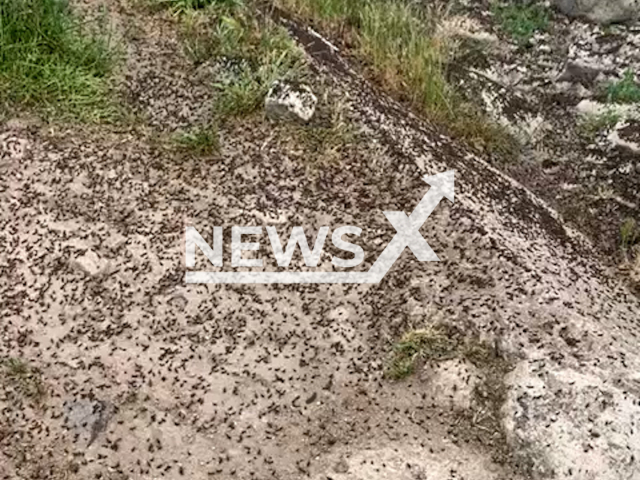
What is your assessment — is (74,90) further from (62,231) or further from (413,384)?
(413,384)

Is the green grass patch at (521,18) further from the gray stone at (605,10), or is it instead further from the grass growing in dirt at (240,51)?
the grass growing in dirt at (240,51)

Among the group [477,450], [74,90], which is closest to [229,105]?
[74,90]

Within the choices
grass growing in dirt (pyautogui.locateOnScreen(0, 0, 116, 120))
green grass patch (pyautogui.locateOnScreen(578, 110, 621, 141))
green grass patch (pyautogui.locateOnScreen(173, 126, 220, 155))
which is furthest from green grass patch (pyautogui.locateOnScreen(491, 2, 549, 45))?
grass growing in dirt (pyautogui.locateOnScreen(0, 0, 116, 120))

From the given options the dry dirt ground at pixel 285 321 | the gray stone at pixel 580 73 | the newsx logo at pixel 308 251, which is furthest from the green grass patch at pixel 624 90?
the newsx logo at pixel 308 251

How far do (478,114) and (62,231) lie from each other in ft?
7.84

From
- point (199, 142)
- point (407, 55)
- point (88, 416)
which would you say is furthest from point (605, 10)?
point (88, 416)

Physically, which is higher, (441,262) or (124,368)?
(441,262)

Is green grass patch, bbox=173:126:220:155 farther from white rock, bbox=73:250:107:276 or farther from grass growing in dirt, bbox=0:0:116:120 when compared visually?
white rock, bbox=73:250:107:276

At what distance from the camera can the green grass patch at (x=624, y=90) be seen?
17.3 feet

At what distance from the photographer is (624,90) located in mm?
5305

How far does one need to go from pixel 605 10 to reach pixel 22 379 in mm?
4279

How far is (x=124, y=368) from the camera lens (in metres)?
3.50

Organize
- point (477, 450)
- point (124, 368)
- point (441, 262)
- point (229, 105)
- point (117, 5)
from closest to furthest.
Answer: point (477, 450), point (124, 368), point (441, 262), point (229, 105), point (117, 5)

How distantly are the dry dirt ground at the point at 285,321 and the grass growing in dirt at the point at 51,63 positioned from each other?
0.45 ft
